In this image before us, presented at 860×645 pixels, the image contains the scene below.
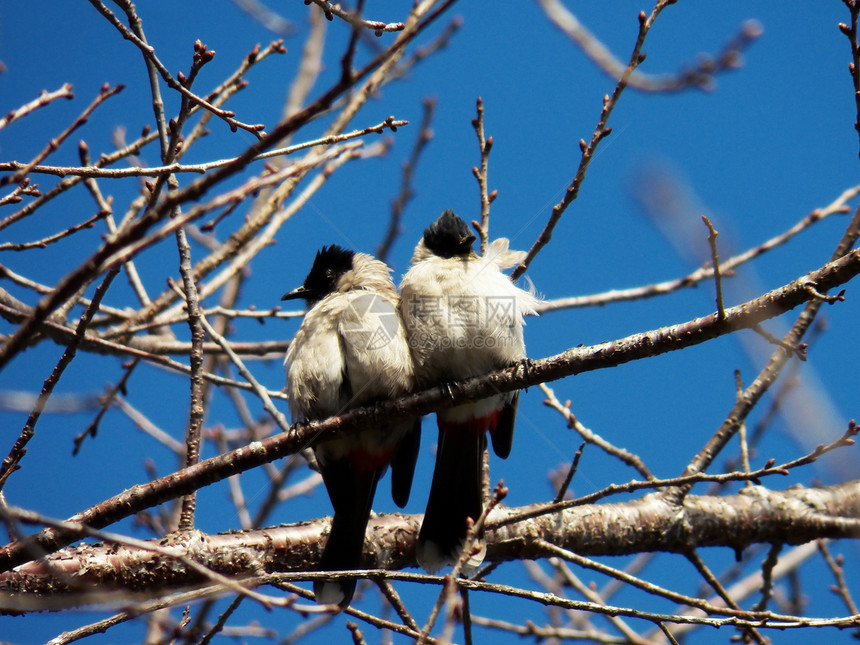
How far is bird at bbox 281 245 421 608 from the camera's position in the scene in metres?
4.27

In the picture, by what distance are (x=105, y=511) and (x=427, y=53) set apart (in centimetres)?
457

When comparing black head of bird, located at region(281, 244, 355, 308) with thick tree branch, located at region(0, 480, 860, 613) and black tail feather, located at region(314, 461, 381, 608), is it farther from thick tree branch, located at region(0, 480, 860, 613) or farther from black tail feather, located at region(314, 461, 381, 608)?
thick tree branch, located at region(0, 480, 860, 613)

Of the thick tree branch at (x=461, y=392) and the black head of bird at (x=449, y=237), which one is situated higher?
the black head of bird at (x=449, y=237)

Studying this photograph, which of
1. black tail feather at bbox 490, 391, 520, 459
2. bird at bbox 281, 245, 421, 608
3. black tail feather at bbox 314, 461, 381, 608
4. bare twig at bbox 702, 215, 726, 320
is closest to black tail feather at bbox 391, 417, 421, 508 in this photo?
bird at bbox 281, 245, 421, 608

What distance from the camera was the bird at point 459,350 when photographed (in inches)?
174

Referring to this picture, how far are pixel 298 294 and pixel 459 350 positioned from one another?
4.60ft

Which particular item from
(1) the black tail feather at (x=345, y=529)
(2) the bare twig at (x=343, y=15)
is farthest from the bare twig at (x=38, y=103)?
(1) the black tail feather at (x=345, y=529)

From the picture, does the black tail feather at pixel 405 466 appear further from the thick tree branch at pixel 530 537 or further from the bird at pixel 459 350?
the thick tree branch at pixel 530 537

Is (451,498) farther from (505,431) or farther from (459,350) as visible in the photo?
(459,350)

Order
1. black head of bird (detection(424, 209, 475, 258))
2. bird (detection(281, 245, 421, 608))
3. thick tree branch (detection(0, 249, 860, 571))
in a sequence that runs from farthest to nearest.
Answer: black head of bird (detection(424, 209, 475, 258)) < bird (detection(281, 245, 421, 608)) < thick tree branch (detection(0, 249, 860, 571))

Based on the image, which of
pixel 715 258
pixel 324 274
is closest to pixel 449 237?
pixel 324 274

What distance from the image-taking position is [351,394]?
455cm

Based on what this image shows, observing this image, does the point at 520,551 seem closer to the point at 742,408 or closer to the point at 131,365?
the point at 742,408

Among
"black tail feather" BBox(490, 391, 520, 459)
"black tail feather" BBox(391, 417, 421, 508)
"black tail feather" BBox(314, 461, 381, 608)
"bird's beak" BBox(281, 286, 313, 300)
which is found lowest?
"black tail feather" BBox(314, 461, 381, 608)
